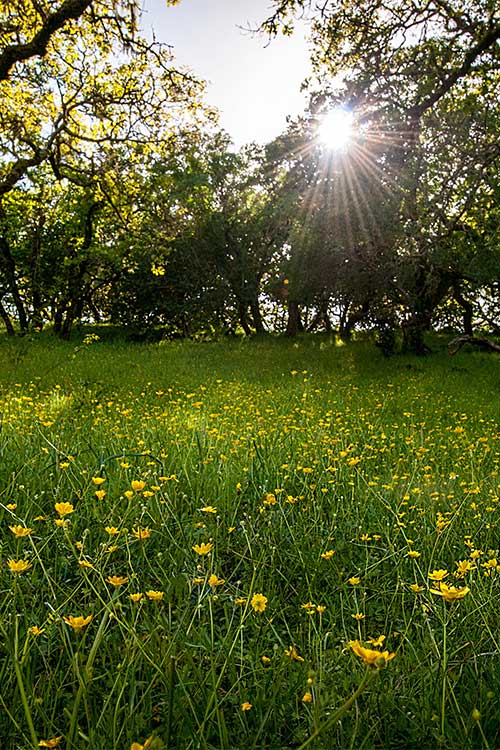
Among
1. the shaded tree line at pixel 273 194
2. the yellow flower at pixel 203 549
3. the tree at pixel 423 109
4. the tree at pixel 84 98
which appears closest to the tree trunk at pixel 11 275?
the shaded tree line at pixel 273 194

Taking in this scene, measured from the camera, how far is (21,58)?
350 inches

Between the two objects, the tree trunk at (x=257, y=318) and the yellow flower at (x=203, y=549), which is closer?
the yellow flower at (x=203, y=549)

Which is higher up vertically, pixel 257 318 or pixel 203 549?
pixel 257 318

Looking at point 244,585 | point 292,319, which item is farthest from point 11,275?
point 244,585

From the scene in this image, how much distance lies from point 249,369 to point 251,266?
9.76 m

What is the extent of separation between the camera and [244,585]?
214 cm

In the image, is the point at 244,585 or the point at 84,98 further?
the point at 84,98

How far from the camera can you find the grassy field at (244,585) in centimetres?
152

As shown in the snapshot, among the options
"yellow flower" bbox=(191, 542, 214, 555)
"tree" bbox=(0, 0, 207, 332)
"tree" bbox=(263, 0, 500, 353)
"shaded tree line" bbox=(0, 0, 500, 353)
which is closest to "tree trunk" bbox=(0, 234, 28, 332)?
"shaded tree line" bbox=(0, 0, 500, 353)

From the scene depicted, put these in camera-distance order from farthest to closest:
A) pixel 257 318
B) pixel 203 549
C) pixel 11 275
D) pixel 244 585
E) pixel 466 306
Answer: pixel 257 318 → pixel 11 275 → pixel 466 306 → pixel 244 585 → pixel 203 549

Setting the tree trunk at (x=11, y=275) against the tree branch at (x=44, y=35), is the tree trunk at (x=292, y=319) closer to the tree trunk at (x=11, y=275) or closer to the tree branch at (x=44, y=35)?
the tree trunk at (x=11, y=275)

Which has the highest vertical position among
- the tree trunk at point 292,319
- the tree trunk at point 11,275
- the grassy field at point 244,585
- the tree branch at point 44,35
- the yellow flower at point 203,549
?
the tree branch at point 44,35

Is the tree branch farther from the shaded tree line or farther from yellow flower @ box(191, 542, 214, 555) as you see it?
yellow flower @ box(191, 542, 214, 555)

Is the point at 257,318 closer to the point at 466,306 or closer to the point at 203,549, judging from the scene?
the point at 466,306
